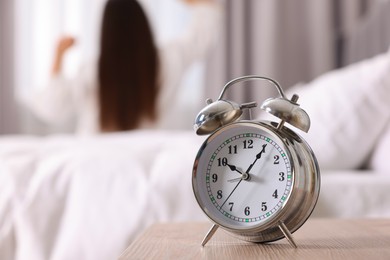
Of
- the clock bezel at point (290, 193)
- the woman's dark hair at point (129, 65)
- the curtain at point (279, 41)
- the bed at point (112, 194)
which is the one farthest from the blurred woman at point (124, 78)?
the clock bezel at point (290, 193)

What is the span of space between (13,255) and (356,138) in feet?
2.66

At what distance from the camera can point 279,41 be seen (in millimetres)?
3477

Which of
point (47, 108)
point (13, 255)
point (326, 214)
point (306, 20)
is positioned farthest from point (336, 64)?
point (13, 255)

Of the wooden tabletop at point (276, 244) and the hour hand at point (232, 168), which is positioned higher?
the hour hand at point (232, 168)

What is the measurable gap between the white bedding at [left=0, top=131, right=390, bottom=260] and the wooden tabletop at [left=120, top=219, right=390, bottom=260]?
0.29 meters

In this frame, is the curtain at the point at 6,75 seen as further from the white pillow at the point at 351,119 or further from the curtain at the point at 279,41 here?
the white pillow at the point at 351,119

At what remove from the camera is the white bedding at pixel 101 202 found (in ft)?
3.84

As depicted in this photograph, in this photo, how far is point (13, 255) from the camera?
120 cm

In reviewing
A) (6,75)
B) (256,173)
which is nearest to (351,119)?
(256,173)

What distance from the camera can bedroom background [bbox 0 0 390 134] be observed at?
341 cm

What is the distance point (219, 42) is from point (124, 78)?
66 cm

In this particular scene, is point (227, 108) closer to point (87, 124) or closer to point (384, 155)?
point (384, 155)

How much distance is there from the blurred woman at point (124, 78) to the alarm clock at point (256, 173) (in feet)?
7.50

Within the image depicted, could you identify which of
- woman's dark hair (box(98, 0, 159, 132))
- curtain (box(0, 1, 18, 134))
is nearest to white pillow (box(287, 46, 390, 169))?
woman's dark hair (box(98, 0, 159, 132))
